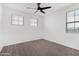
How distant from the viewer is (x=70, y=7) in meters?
4.73

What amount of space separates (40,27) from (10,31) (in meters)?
3.03

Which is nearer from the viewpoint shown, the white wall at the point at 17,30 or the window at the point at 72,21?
the window at the point at 72,21

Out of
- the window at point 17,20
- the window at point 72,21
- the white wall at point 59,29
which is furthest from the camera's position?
the window at point 17,20

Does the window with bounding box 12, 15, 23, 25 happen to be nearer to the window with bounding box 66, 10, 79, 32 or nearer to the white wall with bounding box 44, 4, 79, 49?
the white wall with bounding box 44, 4, 79, 49

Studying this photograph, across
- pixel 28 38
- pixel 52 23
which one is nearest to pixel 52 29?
pixel 52 23

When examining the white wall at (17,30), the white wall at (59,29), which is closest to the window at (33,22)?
the white wall at (17,30)

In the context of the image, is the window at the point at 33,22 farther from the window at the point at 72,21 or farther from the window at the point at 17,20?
the window at the point at 72,21

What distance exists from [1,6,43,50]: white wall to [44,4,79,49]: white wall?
79 centimetres

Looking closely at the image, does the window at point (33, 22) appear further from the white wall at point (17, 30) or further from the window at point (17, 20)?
the window at point (17, 20)

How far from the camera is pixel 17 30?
596cm

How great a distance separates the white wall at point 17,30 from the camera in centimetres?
505

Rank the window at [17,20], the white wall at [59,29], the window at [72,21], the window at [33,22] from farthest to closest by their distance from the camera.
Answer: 1. the window at [33,22]
2. the window at [17,20]
3. the white wall at [59,29]
4. the window at [72,21]

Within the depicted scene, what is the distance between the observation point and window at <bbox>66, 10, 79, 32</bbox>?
14.4 feet

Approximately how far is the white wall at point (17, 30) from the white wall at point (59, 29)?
2.61 ft
